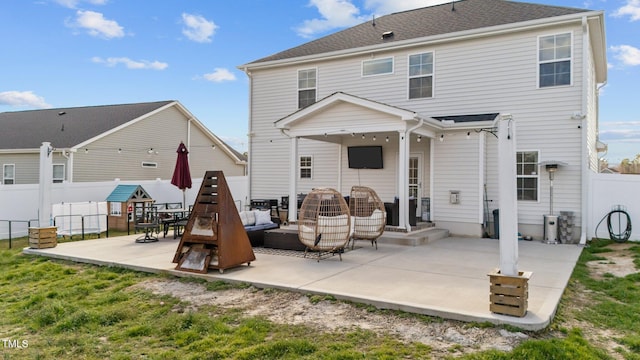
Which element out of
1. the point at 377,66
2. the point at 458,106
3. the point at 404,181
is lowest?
the point at 404,181

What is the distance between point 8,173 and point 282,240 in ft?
53.4

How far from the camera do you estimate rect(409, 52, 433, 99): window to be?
11758 mm

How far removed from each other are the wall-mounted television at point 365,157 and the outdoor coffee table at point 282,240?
4.44 meters

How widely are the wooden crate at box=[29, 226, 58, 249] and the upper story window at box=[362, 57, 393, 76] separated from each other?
9.16 meters

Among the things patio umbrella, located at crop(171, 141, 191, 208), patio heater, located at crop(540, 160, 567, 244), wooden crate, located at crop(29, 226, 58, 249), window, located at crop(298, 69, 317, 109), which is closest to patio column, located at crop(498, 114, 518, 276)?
patio heater, located at crop(540, 160, 567, 244)

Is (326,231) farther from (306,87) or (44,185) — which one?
(306,87)

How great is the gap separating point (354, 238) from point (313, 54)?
6.90 m

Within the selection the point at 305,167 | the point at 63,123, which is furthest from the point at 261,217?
the point at 63,123

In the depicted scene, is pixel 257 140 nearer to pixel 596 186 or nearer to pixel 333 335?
pixel 596 186

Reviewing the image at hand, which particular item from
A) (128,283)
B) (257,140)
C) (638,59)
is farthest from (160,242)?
(638,59)

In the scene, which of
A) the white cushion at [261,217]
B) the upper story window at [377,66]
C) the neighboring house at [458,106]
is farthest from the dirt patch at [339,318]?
the upper story window at [377,66]

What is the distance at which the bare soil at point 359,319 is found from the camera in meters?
3.80

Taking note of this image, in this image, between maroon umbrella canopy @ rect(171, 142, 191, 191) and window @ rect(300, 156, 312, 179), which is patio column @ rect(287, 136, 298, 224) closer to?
window @ rect(300, 156, 312, 179)

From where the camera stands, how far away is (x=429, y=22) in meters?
12.7
